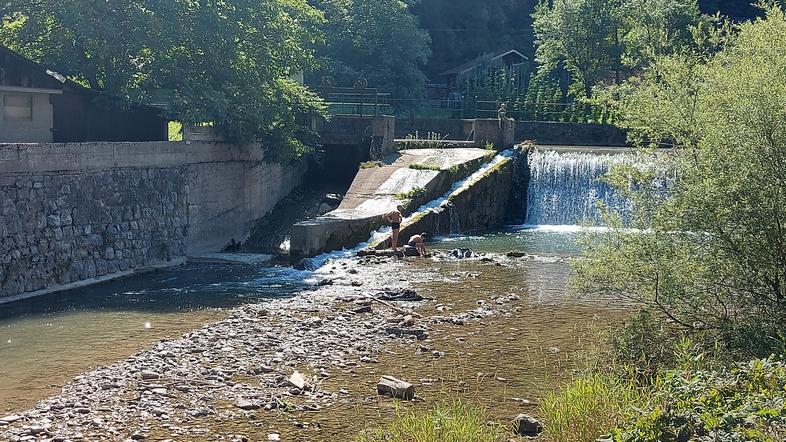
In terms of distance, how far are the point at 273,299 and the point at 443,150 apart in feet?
55.5

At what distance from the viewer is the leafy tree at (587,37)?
1980 inches

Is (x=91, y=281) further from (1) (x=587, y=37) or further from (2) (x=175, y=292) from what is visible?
(1) (x=587, y=37)

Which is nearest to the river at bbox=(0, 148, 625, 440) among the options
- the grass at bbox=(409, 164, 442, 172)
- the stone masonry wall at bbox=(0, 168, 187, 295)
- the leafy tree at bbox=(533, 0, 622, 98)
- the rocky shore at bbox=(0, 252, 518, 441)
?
the rocky shore at bbox=(0, 252, 518, 441)

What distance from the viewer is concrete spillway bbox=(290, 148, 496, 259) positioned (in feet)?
70.7

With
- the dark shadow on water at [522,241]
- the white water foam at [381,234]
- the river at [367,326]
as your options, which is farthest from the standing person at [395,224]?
the dark shadow on water at [522,241]

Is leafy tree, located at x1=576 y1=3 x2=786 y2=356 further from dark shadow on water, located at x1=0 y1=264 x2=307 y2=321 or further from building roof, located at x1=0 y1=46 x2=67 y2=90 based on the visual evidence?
building roof, located at x1=0 y1=46 x2=67 y2=90

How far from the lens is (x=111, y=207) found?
19.7 metres

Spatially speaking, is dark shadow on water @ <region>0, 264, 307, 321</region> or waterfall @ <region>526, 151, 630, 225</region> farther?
waterfall @ <region>526, 151, 630, 225</region>

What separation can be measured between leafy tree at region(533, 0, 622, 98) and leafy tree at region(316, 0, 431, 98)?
9058 millimetres

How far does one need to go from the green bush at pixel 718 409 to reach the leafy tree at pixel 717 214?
2.08 meters

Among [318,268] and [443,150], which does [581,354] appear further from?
[443,150]

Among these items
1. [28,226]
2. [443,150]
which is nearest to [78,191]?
[28,226]

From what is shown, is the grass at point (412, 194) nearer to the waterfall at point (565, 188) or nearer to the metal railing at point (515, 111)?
the waterfall at point (565, 188)

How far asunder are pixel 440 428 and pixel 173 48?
17077mm
